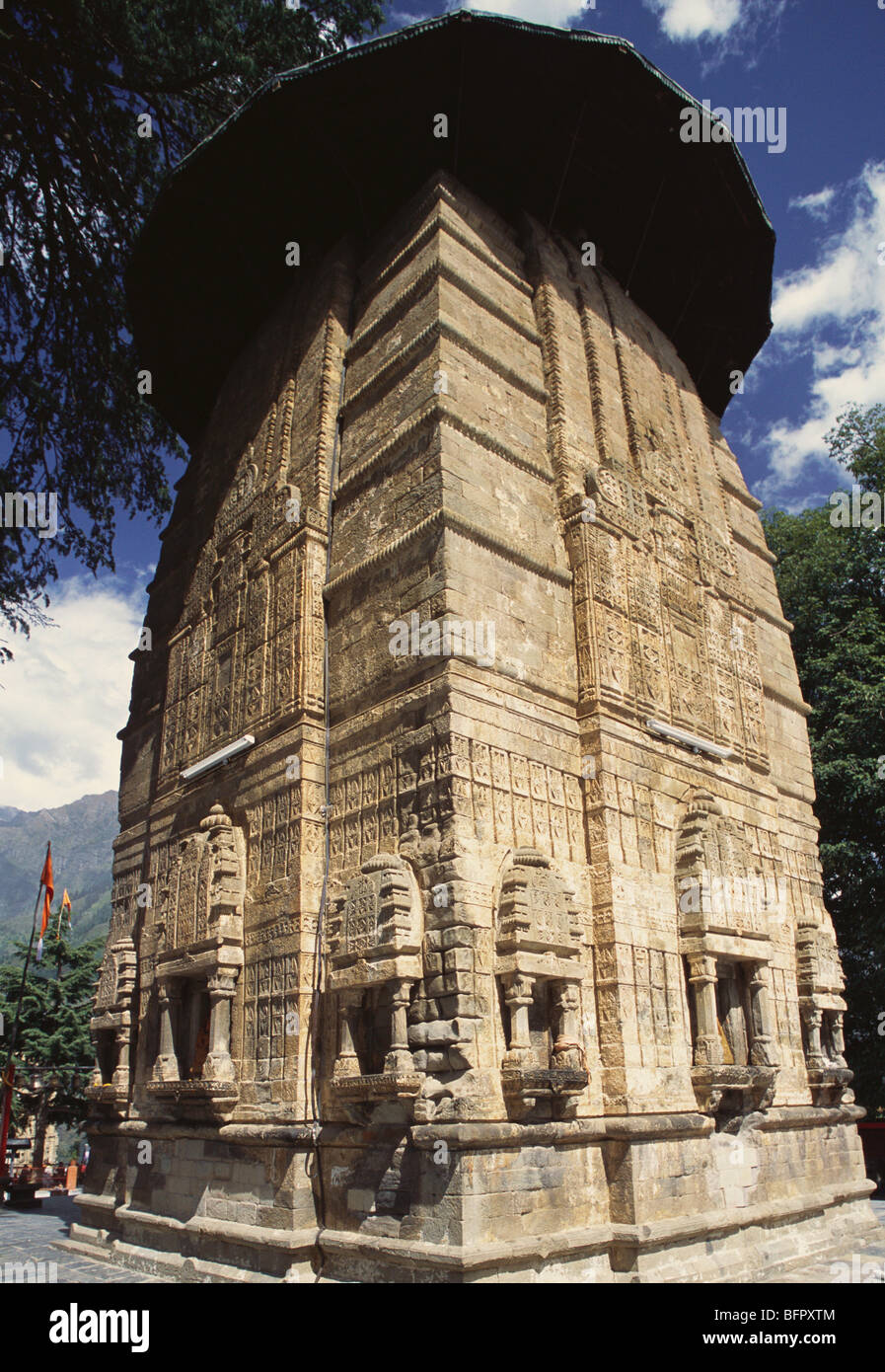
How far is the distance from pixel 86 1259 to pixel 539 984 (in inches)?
261

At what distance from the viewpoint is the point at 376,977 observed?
7785mm

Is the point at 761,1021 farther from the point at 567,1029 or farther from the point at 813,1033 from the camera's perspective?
the point at 567,1029

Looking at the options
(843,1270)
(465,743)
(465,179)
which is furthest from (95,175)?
(843,1270)

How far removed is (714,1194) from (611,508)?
283 inches

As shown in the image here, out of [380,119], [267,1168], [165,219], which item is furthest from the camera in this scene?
[165,219]

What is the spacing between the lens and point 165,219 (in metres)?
14.0

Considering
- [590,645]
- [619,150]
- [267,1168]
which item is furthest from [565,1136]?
[619,150]

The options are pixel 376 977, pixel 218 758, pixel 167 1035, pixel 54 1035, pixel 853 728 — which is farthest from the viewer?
pixel 54 1035

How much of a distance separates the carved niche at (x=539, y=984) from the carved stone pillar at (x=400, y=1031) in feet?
2.47

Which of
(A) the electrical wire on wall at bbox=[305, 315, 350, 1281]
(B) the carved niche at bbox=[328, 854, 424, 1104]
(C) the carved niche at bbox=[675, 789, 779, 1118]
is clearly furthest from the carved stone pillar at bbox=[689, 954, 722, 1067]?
(A) the electrical wire on wall at bbox=[305, 315, 350, 1281]

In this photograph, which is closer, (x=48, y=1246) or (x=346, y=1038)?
(x=346, y=1038)

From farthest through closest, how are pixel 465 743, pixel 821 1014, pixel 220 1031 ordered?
pixel 821 1014
pixel 220 1031
pixel 465 743

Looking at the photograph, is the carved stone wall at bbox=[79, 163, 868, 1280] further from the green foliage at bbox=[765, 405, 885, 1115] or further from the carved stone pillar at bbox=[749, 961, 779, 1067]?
the green foliage at bbox=[765, 405, 885, 1115]
